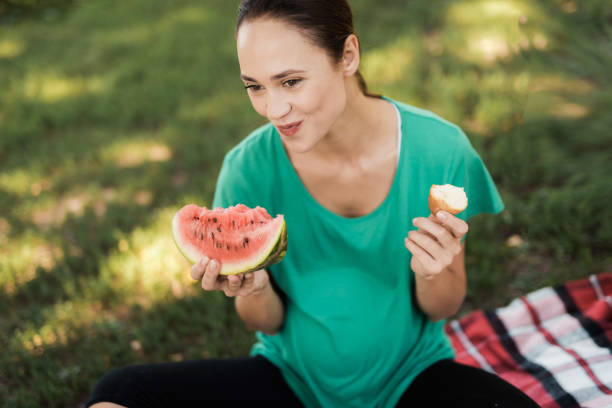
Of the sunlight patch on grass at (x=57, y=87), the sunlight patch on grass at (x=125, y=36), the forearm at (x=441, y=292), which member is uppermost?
the sunlight patch on grass at (x=125, y=36)

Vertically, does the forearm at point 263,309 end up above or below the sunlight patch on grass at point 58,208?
below

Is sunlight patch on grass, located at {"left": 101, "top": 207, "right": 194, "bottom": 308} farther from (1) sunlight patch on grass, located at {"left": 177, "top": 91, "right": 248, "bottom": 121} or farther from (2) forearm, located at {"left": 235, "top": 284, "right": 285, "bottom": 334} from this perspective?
(1) sunlight patch on grass, located at {"left": 177, "top": 91, "right": 248, "bottom": 121}

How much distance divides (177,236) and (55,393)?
4.85ft

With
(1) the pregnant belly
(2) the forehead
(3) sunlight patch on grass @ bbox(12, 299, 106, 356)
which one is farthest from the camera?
(3) sunlight patch on grass @ bbox(12, 299, 106, 356)

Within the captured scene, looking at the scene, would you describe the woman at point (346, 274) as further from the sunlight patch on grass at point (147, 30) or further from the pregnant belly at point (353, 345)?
the sunlight patch on grass at point (147, 30)

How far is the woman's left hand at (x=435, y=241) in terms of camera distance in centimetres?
169

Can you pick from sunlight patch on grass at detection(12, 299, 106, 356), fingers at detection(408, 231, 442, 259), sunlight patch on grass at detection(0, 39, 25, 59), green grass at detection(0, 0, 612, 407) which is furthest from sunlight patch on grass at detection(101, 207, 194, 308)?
sunlight patch on grass at detection(0, 39, 25, 59)

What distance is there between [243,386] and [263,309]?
1.11ft

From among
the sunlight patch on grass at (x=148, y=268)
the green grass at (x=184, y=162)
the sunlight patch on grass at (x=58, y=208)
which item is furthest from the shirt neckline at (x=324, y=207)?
the sunlight patch on grass at (x=58, y=208)

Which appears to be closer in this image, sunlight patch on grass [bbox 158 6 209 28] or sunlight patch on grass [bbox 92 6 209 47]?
sunlight patch on grass [bbox 92 6 209 47]

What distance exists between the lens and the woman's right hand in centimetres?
184

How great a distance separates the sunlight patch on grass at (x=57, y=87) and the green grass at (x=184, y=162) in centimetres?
2

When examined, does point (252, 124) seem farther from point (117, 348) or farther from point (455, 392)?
point (455, 392)

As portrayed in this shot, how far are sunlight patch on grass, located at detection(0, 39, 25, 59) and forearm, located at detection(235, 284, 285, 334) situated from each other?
21.6ft
